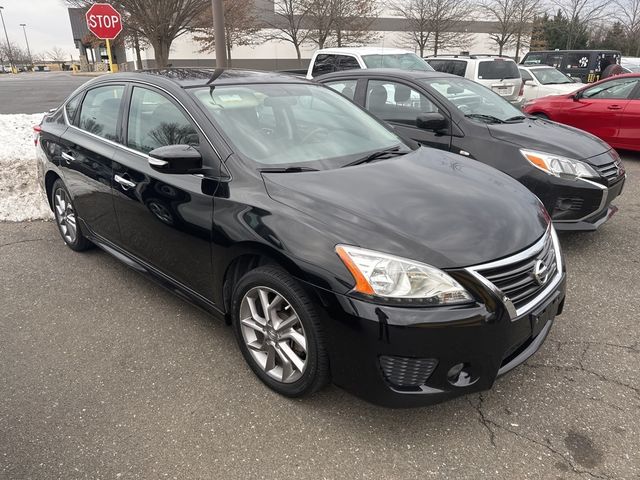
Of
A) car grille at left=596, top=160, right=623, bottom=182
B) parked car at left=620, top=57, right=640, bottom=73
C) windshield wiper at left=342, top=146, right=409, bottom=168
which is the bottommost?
car grille at left=596, top=160, right=623, bottom=182

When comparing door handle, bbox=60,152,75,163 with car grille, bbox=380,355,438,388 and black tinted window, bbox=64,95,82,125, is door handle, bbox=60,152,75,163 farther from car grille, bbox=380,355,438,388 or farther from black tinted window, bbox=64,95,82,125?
car grille, bbox=380,355,438,388

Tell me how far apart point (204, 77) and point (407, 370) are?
2.46m

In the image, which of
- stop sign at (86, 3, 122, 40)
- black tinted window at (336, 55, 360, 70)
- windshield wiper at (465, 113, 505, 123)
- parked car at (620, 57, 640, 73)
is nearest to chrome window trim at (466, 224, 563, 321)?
windshield wiper at (465, 113, 505, 123)

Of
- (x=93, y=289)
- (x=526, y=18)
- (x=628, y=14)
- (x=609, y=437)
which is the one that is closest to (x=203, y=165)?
(x=93, y=289)

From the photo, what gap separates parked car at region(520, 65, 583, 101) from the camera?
41.8 feet

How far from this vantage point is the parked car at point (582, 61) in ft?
Result: 57.4

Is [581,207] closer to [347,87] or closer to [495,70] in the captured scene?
[347,87]

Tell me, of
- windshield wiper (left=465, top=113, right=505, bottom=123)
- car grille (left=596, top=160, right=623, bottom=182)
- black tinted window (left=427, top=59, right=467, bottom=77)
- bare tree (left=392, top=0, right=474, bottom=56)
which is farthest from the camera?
bare tree (left=392, top=0, right=474, bottom=56)

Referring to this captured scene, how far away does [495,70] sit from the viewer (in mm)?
12461

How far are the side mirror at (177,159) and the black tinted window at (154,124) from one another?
20 cm

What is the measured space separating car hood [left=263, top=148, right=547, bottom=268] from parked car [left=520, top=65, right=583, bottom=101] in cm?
1136

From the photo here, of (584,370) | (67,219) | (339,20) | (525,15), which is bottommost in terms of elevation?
(584,370)

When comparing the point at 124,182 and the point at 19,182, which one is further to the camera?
the point at 19,182

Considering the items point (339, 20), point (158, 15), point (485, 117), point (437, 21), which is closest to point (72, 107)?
point (485, 117)
